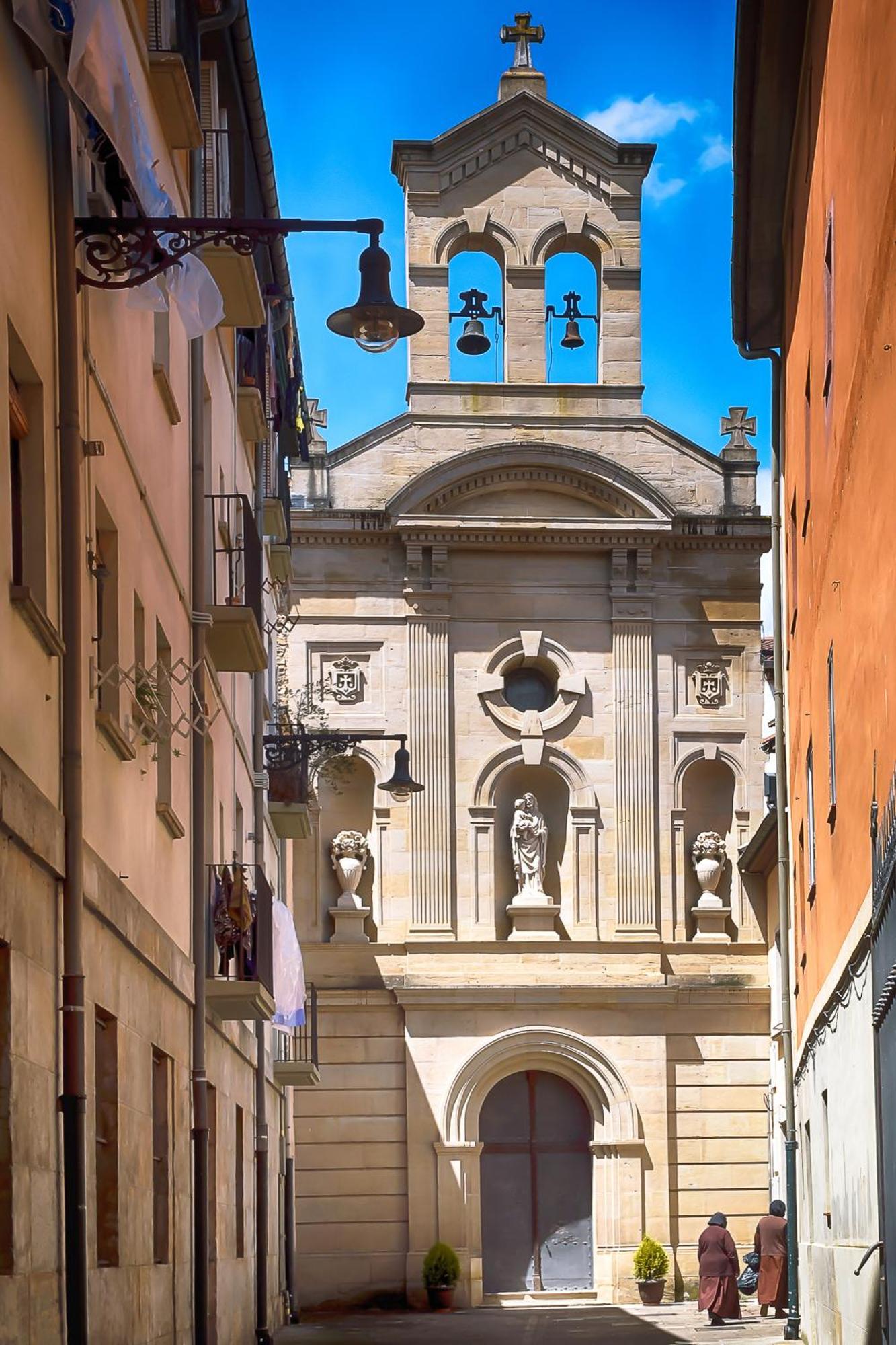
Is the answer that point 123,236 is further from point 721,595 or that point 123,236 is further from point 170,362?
point 721,595

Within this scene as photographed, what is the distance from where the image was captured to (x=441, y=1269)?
35.2 metres

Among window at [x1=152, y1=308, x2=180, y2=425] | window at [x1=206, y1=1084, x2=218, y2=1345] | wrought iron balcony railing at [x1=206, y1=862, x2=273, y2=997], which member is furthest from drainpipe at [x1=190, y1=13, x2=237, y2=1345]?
window at [x1=152, y1=308, x2=180, y2=425]

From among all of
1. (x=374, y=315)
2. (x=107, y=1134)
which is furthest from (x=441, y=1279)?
(x=374, y=315)

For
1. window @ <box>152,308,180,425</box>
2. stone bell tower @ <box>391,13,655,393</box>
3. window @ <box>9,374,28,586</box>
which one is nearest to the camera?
window @ <box>9,374,28,586</box>

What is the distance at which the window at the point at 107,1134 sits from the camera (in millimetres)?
12195

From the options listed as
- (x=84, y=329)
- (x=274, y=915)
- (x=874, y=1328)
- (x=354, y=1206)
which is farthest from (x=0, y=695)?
(x=354, y=1206)

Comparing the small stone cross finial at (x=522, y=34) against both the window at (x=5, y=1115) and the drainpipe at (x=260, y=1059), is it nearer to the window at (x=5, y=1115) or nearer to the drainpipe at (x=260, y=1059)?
the drainpipe at (x=260, y=1059)

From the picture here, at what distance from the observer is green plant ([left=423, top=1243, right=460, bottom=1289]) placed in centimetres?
3519

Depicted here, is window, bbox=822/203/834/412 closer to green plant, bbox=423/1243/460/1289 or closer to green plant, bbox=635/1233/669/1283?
green plant, bbox=635/1233/669/1283

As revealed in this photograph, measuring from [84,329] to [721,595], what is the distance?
2782cm

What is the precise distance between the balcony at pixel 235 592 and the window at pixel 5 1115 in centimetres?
883

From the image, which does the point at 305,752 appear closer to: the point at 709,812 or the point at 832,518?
the point at 709,812

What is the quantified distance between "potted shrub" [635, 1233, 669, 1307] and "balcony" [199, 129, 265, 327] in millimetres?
19785

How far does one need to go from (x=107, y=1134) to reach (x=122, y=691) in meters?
2.61
